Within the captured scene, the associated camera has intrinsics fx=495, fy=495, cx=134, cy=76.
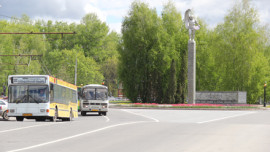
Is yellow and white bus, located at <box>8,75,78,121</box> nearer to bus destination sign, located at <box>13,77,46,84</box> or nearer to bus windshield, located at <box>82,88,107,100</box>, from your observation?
bus destination sign, located at <box>13,77,46,84</box>

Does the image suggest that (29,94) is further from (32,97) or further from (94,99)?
(94,99)

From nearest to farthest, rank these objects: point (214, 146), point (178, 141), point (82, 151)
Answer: point (82, 151)
point (214, 146)
point (178, 141)

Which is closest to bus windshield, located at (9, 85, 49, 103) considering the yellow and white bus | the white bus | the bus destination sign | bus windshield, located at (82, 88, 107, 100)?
the yellow and white bus

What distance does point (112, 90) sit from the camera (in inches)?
5103

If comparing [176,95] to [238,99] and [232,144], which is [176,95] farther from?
[232,144]

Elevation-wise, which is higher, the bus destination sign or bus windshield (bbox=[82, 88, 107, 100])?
the bus destination sign

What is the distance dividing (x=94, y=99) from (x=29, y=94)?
1401 centimetres

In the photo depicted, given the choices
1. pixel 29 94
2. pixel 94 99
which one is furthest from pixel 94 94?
pixel 29 94

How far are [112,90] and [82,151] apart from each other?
118 metres

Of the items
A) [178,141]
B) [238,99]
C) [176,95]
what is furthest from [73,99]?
[176,95]

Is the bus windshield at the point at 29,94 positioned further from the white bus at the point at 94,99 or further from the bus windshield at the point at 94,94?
the bus windshield at the point at 94,94

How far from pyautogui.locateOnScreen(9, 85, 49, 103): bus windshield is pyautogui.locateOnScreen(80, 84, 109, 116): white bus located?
44.3ft

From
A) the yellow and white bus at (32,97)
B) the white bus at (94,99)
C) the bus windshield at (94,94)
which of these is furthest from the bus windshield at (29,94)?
the bus windshield at (94,94)

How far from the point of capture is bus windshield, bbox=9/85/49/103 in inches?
1060
